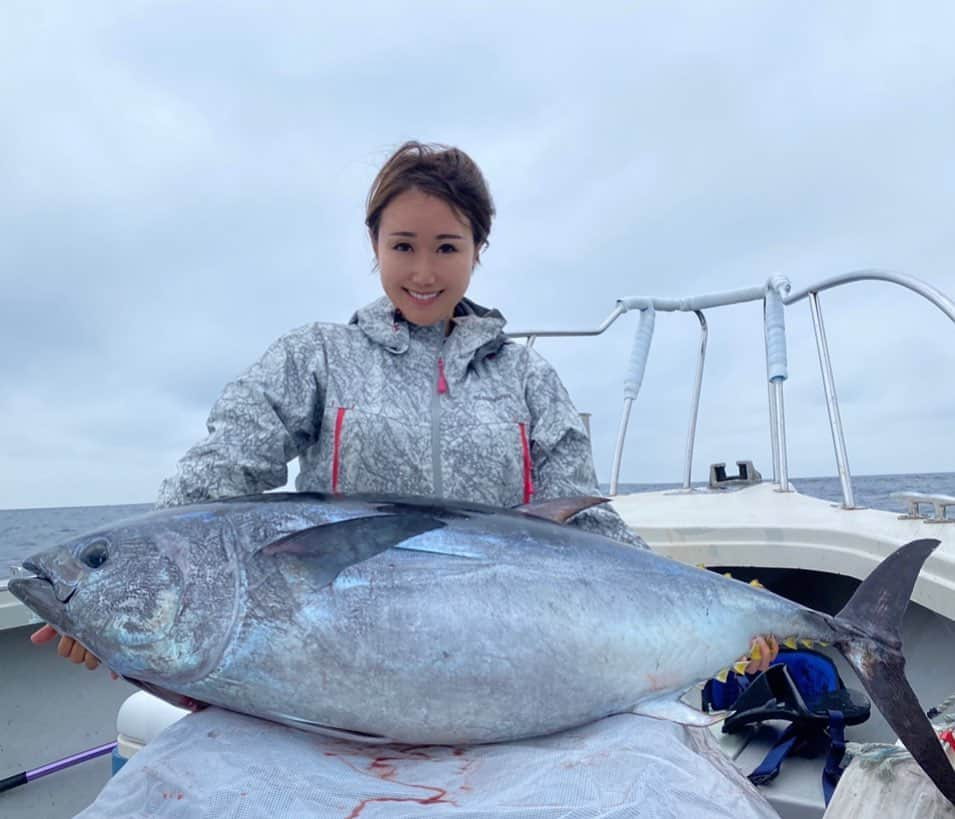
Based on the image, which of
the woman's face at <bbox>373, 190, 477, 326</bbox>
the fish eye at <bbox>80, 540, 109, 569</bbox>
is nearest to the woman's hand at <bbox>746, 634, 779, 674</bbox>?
the woman's face at <bbox>373, 190, 477, 326</bbox>

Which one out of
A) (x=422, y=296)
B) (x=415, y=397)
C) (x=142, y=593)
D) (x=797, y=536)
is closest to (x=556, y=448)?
(x=415, y=397)

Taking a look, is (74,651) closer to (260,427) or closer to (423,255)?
(260,427)

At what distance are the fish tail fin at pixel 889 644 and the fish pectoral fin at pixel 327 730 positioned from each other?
1.17 m

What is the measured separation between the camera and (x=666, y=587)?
1665 millimetres

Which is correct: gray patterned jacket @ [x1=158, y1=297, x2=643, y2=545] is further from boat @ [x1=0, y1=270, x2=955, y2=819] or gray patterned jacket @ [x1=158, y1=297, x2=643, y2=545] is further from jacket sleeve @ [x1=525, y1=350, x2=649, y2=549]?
boat @ [x1=0, y1=270, x2=955, y2=819]

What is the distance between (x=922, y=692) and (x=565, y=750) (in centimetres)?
233

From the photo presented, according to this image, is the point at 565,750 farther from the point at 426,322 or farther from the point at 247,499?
Answer: the point at 426,322

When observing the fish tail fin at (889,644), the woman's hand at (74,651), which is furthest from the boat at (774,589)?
the fish tail fin at (889,644)

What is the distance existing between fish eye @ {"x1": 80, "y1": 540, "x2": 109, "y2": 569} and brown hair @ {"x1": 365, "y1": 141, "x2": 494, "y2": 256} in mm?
1156

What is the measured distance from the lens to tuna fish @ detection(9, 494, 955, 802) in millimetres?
1362

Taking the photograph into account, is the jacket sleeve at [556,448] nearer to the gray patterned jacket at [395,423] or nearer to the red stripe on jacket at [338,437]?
the gray patterned jacket at [395,423]

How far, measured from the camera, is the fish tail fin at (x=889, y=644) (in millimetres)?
1641

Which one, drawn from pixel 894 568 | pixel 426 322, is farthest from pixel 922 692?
pixel 426 322

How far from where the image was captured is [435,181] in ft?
6.59
